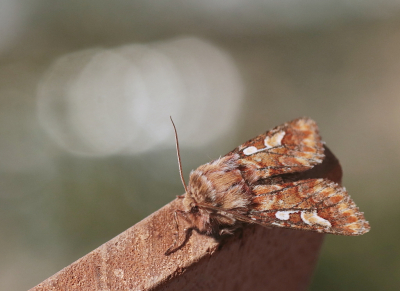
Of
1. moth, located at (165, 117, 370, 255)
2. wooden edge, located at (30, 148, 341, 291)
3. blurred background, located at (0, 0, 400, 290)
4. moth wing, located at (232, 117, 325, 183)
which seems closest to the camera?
wooden edge, located at (30, 148, 341, 291)

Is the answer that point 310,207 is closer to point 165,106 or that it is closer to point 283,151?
point 283,151

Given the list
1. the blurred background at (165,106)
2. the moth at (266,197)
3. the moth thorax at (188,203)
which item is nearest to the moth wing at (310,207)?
the moth at (266,197)

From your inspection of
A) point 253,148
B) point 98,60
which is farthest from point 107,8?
point 253,148

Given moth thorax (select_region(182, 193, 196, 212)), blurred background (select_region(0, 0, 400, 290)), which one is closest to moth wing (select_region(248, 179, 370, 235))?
moth thorax (select_region(182, 193, 196, 212))

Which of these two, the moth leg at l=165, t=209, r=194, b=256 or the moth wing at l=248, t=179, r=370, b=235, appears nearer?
the moth leg at l=165, t=209, r=194, b=256

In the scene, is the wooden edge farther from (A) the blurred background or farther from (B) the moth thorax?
(A) the blurred background

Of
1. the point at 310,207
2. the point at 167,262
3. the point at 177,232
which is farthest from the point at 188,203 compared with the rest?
the point at 310,207

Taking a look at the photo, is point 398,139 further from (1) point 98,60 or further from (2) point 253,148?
(1) point 98,60
